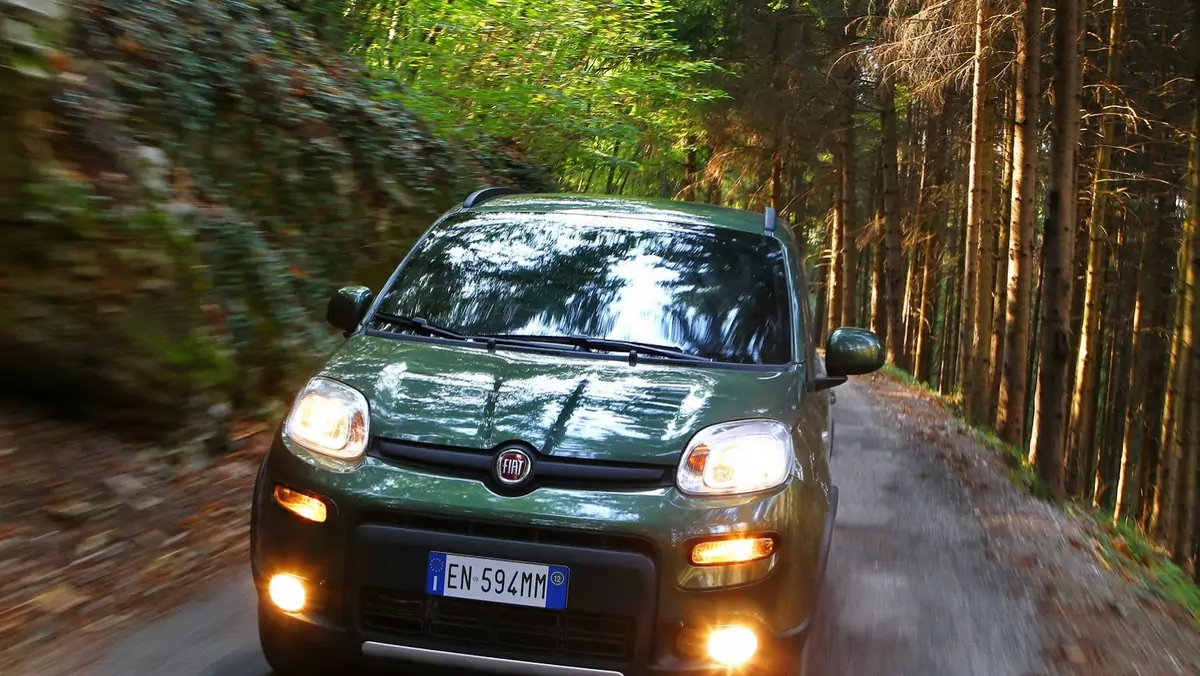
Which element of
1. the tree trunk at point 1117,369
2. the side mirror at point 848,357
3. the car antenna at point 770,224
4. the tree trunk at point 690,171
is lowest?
the tree trunk at point 1117,369

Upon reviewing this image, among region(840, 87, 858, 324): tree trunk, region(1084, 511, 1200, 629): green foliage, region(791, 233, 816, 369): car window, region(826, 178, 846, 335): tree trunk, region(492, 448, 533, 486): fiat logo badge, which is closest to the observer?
region(492, 448, 533, 486): fiat logo badge

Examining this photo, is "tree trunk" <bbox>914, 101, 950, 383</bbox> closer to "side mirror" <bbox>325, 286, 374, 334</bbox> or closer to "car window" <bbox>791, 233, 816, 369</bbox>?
"car window" <bbox>791, 233, 816, 369</bbox>

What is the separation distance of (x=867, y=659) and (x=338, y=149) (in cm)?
642

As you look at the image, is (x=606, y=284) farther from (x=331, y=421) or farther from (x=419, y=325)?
(x=331, y=421)

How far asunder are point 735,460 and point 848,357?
1.20 meters

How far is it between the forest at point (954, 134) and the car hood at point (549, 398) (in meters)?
7.21

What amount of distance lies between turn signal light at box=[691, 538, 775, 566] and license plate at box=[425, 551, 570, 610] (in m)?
0.41

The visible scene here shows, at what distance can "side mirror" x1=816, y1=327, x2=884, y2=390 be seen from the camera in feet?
14.0

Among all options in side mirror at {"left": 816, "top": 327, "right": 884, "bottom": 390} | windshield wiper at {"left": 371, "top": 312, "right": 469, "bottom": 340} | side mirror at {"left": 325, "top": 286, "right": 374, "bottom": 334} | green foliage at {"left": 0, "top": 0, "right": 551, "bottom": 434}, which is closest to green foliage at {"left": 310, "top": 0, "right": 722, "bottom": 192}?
green foliage at {"left": 0, "top": 0, "right": 551, "bottom": 434}

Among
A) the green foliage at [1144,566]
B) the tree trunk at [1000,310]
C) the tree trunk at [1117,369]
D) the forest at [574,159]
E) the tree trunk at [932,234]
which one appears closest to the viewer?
the forest at [574,159]

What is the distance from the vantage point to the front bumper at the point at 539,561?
3.04 m

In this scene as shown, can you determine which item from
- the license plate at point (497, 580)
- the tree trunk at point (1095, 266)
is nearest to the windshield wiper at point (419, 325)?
the license plate at point (497, 580)

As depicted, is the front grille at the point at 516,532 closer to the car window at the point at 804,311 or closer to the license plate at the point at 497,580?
the license plate at the point at 497,580

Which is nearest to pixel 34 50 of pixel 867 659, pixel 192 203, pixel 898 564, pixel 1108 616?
pixel 192 203
